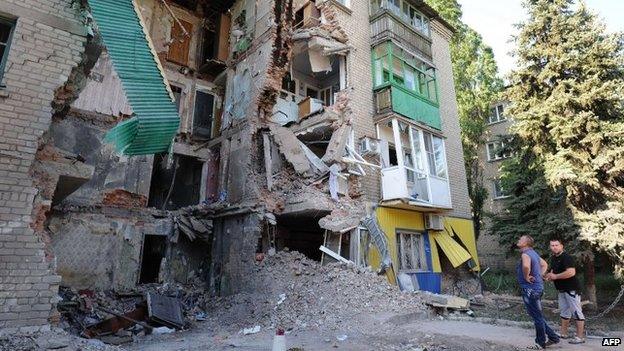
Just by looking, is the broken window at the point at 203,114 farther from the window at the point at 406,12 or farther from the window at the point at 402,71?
the window at the point at 406,12

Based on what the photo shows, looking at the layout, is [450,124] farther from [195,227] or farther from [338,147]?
[195,227]

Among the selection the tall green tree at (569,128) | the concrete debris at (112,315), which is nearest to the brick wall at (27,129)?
the concrete debris at (112,315)

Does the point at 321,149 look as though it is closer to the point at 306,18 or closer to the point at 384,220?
the point at 384,220

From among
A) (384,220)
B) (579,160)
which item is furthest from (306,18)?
(579,160)

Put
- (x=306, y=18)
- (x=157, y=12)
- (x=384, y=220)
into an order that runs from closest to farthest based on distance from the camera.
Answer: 1. (x=384, y=220)
2. (x=306, y=18)
3. (x=157, y=12)

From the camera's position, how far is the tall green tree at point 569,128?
412 inches

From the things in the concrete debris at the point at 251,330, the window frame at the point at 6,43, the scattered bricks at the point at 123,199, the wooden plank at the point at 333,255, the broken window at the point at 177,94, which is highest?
the broken window at the point at 177,94

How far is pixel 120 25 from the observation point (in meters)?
5.91

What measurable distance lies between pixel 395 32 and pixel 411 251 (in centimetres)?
846

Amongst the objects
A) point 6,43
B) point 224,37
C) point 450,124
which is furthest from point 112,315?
point 450,124

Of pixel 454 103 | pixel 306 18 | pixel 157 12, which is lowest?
pixel 454 103

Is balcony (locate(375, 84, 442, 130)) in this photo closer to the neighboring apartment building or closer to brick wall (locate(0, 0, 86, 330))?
the neighboring apartment building

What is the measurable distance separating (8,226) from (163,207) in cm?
1007

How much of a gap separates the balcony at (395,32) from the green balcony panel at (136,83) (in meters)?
10.3
